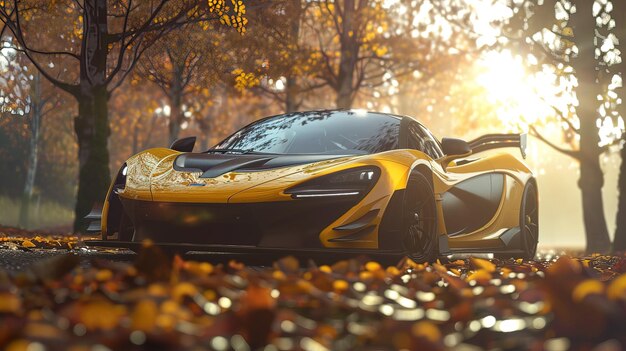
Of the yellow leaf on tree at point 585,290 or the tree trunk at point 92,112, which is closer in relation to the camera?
the yellow leaf on tree at point 585,290

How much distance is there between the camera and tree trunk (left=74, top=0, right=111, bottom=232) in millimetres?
11555

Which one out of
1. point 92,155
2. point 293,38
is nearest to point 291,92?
point 293,38

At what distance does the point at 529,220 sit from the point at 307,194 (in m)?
3.97

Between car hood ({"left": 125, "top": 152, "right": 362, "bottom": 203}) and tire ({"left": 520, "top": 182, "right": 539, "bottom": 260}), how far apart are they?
3.06 m

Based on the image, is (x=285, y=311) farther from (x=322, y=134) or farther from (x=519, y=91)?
(x=519, y=91)

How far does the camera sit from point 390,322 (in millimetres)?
2549

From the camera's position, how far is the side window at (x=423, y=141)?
668cm

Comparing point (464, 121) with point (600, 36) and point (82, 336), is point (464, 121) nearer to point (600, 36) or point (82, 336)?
point (600, 36)

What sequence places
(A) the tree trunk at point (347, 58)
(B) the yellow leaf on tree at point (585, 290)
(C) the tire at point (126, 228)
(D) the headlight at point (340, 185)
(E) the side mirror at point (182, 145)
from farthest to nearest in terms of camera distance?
(A) the tree trunk at point (347, 58) < (E) the side mirror at point (182, 145) < (C) the tire at point (126, 228) < (D) the headlight at point (340, 185) < (B) the yellow leaf on tree at point (585, 290)

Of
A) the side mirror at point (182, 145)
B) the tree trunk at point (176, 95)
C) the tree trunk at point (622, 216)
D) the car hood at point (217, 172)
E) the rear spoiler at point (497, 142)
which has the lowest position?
the tree trunk at point (622, 216)

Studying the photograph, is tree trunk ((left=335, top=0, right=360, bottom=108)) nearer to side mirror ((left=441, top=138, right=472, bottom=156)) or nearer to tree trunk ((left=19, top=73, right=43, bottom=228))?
side mirror ((left=441, top=138, right=472, bottom=156))

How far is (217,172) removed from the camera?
5391 mm

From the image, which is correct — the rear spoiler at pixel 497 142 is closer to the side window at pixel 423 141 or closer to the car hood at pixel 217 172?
the side window at pixel 423 141

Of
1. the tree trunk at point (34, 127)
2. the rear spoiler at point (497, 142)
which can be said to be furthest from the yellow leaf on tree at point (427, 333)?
the tree trunk at point (34, 127)
